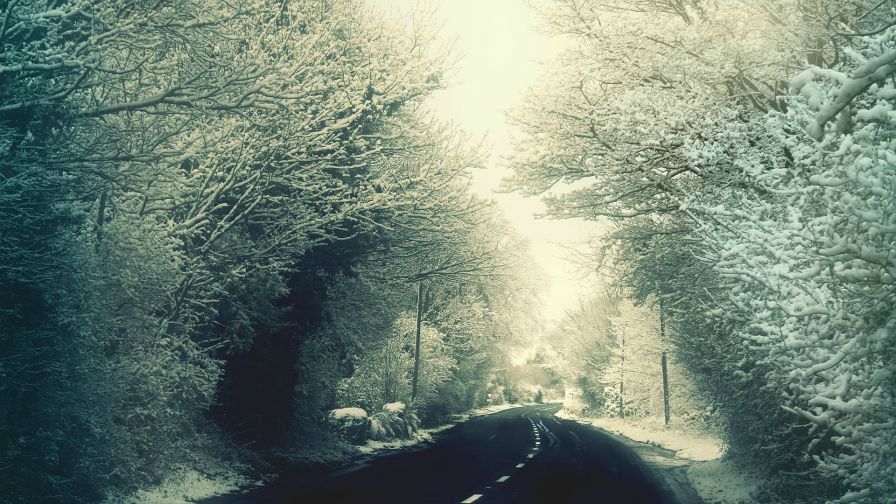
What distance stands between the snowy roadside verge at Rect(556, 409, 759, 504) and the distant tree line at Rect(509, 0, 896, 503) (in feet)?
1.81

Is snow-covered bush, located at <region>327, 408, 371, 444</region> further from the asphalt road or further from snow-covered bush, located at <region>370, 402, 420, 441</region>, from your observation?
the asphalt road

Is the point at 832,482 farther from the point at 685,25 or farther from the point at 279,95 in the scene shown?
the point at 279,95

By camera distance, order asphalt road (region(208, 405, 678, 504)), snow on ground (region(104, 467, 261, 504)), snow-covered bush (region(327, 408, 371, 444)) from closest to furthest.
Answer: snow on ground (region(104, 467, 261, 504))
asphalt road (region(208, 405, 678, 504))
snow-covered bush (region(327, 408, 371, 444))

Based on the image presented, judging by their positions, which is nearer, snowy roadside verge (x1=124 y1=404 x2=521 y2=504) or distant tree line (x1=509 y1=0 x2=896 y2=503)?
distant tree line (x1=509 y1=0 x2=896 y2=503)

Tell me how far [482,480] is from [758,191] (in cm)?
642

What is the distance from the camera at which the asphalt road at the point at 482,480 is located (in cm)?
819

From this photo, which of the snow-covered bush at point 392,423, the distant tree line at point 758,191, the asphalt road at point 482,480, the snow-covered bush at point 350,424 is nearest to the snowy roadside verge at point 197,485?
the asphalt road at point 482,480

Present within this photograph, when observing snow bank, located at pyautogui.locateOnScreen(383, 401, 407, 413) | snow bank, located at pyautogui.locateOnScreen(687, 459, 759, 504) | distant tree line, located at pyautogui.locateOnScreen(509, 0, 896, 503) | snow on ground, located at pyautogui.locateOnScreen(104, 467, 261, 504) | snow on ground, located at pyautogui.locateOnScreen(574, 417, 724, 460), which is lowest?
snow on ground, located at pyautogui.locateOnScreen(574, 417, 724, 460)

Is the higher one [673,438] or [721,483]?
[721,483]

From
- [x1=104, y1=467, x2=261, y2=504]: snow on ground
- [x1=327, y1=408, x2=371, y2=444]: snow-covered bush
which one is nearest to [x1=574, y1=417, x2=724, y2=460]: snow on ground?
[x1=327, y1=408, x2=371, y2=444]: snow-covered bush

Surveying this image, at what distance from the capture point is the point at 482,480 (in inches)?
405

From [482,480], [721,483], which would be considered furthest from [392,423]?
[721,483]

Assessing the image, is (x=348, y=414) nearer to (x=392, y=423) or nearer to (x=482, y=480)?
(x=392, y=423)

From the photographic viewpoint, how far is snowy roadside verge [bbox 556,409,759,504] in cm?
1022
